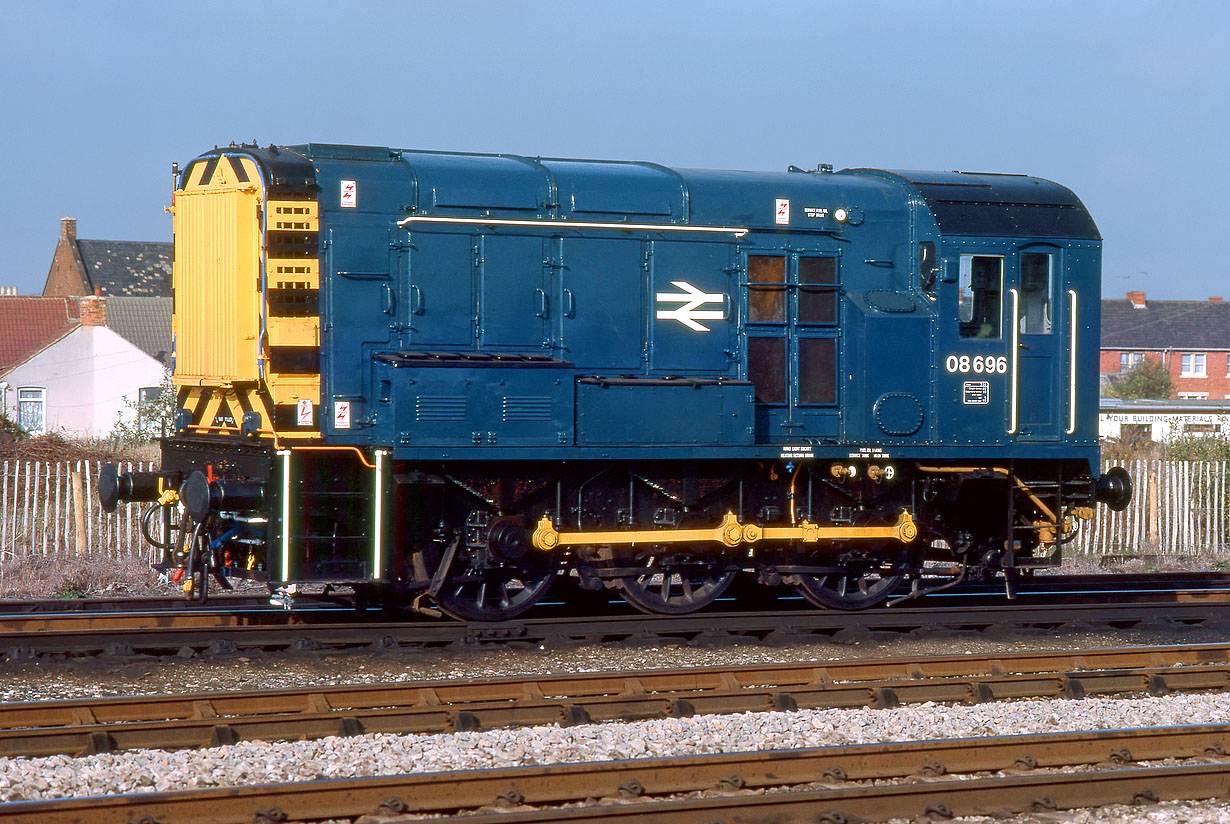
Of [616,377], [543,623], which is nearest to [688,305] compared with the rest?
[616,377]

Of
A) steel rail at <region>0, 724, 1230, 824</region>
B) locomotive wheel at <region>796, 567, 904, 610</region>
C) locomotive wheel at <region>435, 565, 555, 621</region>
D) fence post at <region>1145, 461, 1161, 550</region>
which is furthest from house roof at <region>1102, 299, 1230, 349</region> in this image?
steel rail at <region>0, 724, 1230, 824</region>

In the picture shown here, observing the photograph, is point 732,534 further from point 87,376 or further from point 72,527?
point 87,376

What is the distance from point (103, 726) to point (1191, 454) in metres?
19.0

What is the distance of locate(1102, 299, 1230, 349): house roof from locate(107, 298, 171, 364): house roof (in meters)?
41.4

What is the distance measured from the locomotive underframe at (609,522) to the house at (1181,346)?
48212 mm

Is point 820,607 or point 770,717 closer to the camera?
point 770,717

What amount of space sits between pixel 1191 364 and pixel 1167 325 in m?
2.54

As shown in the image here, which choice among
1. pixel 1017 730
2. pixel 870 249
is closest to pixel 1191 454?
pixel 870 249

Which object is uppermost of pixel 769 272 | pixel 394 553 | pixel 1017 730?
pixel 769 272

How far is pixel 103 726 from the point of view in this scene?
22.6 ft

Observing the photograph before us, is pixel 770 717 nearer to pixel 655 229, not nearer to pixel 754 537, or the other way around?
pixel 754 537

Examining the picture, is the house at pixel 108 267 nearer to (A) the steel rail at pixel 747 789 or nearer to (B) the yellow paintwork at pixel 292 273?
(B) the yellow paintwork at pixel 292 273

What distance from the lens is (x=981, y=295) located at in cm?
1202

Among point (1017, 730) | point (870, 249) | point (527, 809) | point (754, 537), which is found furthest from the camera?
point (870, 249)
